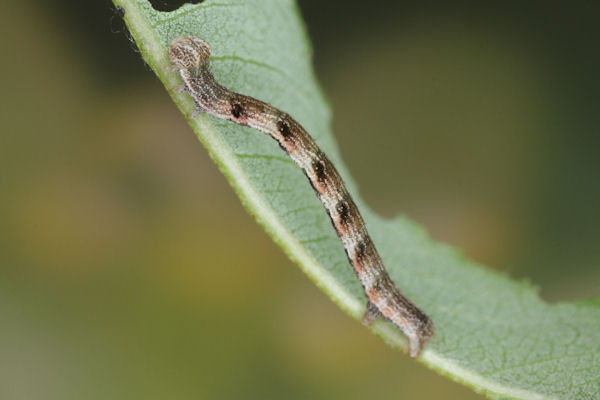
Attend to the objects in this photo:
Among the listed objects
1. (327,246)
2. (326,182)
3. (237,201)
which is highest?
(237,201)

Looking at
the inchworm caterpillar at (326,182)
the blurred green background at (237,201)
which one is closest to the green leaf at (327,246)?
the inchworm caterpillar at (326,182)

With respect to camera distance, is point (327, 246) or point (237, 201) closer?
point (327, 246)

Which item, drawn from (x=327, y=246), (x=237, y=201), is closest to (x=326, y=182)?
(x=327, y=246)

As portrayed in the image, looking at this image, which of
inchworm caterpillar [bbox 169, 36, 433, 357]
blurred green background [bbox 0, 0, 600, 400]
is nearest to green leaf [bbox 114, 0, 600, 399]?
inchworm caterpillar [bbox 169, 36, 433, 357]

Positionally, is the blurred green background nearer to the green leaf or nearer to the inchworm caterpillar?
the green leaf

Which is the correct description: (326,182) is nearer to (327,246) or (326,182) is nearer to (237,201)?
(327,246)

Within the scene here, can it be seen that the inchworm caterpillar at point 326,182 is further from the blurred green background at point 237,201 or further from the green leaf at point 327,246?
the blurred green background at point 237,201

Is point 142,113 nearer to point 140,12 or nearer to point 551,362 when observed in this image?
point 140,12

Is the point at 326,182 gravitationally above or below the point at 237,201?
below

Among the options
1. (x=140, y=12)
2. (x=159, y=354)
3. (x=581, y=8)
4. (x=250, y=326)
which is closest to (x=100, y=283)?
(x=159, y=354)
